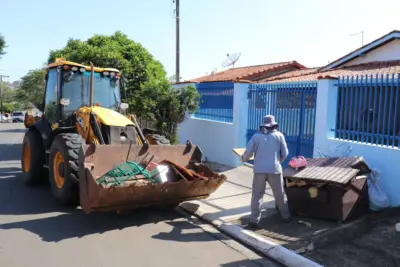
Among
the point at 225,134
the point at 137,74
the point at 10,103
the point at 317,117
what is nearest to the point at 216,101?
the point at 225,134

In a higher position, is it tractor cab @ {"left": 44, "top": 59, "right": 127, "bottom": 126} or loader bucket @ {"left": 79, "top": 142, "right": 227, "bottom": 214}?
tractor cab @ {"left": 44, "top": 59, "right": 127, "bottom": 126}

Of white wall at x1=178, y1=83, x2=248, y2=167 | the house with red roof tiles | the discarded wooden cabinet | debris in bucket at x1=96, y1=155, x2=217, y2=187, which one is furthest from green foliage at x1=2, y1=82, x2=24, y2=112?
the discarded wooden cabinet

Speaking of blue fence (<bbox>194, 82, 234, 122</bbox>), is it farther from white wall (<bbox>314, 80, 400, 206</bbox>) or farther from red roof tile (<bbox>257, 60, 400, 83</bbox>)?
white wall (<bbox>314, 80, 400, 206</bbox>)

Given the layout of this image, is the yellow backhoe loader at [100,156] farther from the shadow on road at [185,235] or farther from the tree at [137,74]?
the tree at [137,74]

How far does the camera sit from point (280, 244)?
16.1 feet

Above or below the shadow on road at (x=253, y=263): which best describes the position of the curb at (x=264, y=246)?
above

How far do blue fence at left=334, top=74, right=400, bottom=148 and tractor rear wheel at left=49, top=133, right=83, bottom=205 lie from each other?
4929 millimetres

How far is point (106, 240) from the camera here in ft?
16.5

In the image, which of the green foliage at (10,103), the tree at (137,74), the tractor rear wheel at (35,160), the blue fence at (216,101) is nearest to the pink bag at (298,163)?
the tree at (137,74)

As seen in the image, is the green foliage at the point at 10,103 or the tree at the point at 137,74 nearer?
the tree at the point at 137,74

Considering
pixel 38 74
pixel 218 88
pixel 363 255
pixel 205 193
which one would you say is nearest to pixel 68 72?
pixel 205 193

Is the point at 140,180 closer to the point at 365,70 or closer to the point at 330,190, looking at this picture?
the point at 330,190

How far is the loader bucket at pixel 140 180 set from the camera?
5.18 meters

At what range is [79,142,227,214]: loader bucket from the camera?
5.18 meters
